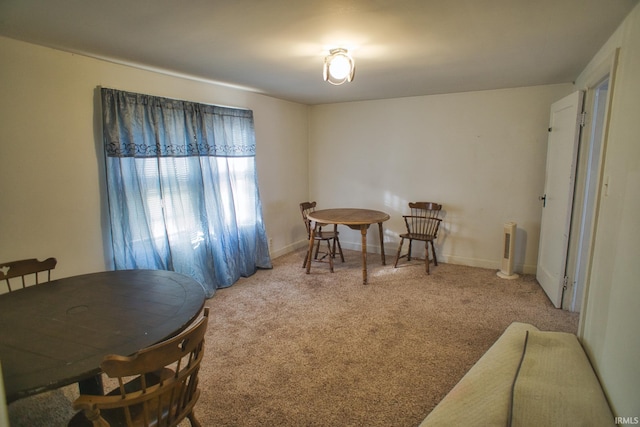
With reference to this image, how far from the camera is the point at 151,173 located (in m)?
3.00

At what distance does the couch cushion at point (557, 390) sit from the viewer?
1.23 m

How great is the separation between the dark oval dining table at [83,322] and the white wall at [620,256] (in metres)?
1.79

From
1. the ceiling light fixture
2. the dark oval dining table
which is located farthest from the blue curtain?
the ceiling light fixture

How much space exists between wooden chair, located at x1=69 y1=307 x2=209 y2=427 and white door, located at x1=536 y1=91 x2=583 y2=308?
313cm

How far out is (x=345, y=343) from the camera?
2535 millimetres

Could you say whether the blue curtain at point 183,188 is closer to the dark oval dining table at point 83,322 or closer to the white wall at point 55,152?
the white wall at point 55,152

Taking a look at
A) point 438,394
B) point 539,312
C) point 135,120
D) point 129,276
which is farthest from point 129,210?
point 539,312

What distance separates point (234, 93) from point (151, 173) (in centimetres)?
146

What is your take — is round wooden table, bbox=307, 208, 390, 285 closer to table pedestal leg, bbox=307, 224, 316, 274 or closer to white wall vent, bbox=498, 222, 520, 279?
table pedestal leg, bbox=307, 224, 316, 274

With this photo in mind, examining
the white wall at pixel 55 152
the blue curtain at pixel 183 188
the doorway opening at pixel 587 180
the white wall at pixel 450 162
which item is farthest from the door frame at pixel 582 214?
the white wall at pixel 55 152

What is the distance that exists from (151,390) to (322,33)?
2.07 metres

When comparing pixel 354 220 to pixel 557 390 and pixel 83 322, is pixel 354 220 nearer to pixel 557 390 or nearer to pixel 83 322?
pixel 557 390

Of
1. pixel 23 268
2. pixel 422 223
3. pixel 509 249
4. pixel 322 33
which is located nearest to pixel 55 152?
pixel 23 268

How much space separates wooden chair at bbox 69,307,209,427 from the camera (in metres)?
1.12
